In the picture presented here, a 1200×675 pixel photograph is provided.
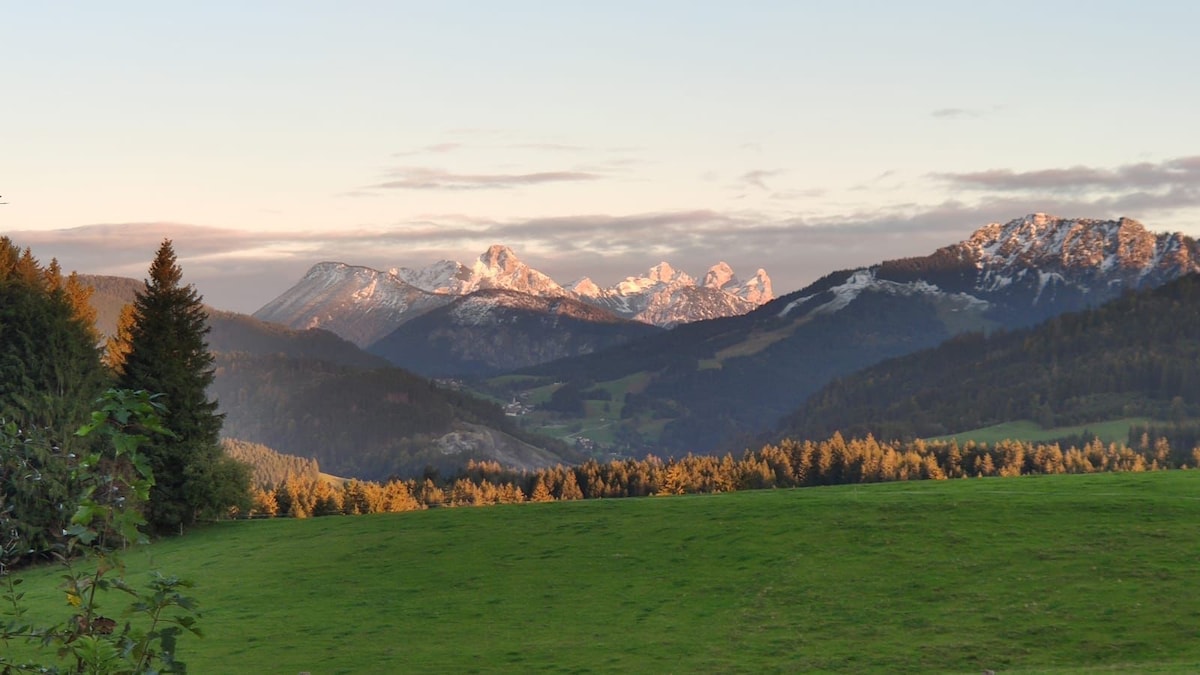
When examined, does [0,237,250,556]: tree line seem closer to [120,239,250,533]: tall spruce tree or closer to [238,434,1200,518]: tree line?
[120,239,250,533]: tall spruce tree

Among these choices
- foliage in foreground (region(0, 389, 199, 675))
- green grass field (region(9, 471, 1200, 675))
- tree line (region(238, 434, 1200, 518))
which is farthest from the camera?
tree line (region(238, 434, 1200, 518))

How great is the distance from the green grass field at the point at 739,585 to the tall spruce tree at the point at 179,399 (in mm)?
7160

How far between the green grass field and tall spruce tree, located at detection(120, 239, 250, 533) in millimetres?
7160

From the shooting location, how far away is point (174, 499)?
8181 cm

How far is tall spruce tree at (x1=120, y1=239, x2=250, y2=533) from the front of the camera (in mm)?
81375

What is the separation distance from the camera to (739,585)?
5288 cm

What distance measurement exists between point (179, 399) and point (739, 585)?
48.0 m

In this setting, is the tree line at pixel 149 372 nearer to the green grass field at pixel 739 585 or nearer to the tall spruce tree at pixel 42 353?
the tall spruce tree at pixel 42 353

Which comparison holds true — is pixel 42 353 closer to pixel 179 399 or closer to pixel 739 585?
pixel 179 399

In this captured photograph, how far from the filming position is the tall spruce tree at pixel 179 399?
81.4m

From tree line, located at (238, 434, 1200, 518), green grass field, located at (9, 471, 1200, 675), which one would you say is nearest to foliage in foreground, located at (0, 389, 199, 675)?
green grass field, located at (9, 471, 1200, 675)

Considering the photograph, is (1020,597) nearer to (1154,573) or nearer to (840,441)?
(1154,573)

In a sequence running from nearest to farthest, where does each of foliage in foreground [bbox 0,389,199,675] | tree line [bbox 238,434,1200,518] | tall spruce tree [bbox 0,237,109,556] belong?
foliage in foreground [bbox 0,389,199,675]
tall spruce tree [bbox 0,237,109,556]
tree line [bbox 238,434,1200,518]

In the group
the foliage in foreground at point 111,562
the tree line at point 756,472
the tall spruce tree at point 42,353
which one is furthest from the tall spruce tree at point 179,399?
the foliage in foreground at point 111,562
